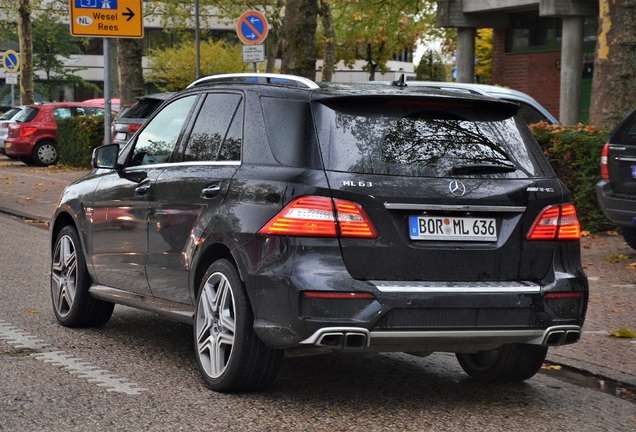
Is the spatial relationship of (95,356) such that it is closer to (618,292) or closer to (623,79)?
(618,292)

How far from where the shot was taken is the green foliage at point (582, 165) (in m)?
14.2

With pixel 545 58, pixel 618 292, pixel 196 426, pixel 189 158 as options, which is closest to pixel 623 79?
pixel 618 292

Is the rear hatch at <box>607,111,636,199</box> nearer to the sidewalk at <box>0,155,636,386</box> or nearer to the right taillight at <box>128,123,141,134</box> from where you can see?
the sidewalk at <box>0,155,636,386</box>

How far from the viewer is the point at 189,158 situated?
7.23 meters

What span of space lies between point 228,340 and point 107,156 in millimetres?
2115

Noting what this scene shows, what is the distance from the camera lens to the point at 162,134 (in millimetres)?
7730

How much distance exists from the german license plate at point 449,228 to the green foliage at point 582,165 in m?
8.37

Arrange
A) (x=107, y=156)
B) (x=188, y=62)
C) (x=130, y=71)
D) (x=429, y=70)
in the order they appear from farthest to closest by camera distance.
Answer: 1. (x=188, y=62)
2. (x=429, y=70)
3. (x=130, y=71)
4. (x=107, y=156)

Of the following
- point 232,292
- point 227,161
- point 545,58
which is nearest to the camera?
point 232,292

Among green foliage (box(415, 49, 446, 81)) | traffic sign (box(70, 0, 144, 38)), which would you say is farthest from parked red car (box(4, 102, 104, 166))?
green foliage (box(415, 49, 446, 81))

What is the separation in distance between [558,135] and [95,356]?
844 cm

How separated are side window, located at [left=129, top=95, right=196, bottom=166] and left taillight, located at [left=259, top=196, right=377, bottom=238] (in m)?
1.74

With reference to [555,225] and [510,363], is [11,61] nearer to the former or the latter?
[510,363]

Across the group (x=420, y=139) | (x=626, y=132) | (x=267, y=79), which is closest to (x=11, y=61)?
(x=626, y=132)
